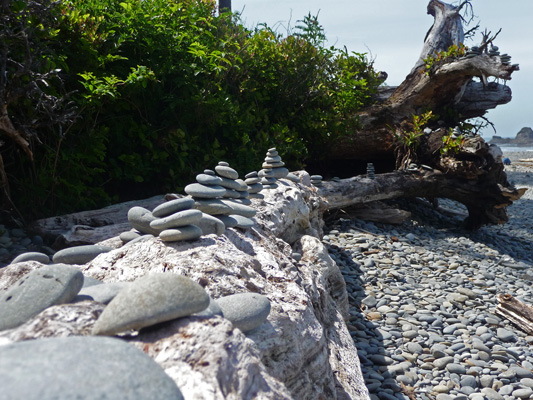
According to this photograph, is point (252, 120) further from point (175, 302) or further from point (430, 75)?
point (175, 302)

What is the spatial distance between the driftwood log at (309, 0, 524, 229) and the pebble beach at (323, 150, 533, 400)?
2.00ft

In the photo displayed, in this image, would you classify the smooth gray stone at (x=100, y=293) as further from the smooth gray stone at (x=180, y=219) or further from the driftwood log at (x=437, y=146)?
the driftwood log at (x=437, y=146)

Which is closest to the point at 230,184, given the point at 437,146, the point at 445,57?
the point at 437,146

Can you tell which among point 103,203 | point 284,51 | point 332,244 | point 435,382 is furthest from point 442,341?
point 284,51

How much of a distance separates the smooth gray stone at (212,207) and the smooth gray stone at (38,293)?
5.33 ft

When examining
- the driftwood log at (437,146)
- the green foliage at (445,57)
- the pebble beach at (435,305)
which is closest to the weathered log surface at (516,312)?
the pebble beach at (435,305)

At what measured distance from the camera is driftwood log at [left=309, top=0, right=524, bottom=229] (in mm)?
8039

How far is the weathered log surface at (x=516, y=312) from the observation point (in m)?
4.93

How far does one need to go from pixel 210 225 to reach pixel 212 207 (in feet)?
1.33

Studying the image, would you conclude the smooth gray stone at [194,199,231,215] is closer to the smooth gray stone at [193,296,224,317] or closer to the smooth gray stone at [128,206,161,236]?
the smooth gray stone at [128,206,161,236]

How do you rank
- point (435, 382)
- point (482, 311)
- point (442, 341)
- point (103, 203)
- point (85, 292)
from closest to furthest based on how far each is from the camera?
point (85, 292) < point (435, 382) < point (442, 341) < point (482, 311) < point (103, 203)

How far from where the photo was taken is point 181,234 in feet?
8.56

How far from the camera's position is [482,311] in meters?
5.34

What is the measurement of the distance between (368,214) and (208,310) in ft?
23.2
